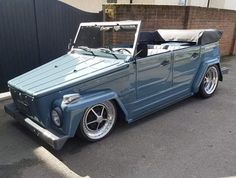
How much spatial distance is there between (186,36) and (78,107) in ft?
9.99

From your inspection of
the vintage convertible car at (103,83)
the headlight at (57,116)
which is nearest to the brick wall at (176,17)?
the vintage convertible car at (103,83)

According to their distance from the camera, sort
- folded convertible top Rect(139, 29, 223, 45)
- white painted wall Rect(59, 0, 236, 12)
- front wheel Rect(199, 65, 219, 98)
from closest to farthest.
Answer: folded convertible top Rect(139, 29, 223, 45), front wheel Rect(199, 65, 219, 98), white painted wall Rect(59, 0, 236, 12)

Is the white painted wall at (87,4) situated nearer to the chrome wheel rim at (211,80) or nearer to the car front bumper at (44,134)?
the chrome wheel rim at (211,80)

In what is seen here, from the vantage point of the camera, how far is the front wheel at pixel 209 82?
5201mm

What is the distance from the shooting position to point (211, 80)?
545 cm

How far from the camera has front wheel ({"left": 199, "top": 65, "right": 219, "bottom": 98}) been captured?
17.1 ft

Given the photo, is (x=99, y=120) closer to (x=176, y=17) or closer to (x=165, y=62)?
(x=165, y=62)

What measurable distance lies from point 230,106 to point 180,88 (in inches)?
43.0

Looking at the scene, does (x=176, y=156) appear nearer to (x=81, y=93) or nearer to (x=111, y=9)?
(x=81, y=93)

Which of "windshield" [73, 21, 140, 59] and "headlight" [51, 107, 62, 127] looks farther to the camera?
A: "windshield" [73, 21, 140, 59]

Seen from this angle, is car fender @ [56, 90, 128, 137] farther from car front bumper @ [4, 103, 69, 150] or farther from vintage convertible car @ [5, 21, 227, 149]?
car front bumper @ [4, 103, 69, 150]

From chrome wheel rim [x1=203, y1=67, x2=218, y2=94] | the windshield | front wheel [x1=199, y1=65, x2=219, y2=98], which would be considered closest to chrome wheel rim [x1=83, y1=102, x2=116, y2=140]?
the windshield

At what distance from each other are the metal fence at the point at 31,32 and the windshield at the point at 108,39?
195 centimetres

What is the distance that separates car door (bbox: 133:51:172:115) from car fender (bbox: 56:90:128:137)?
26.1 inches
